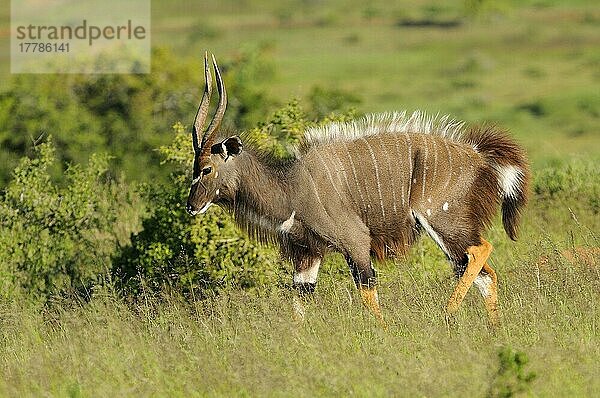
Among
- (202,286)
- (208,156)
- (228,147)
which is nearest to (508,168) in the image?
(228,147)

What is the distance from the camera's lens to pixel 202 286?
8.76 meters

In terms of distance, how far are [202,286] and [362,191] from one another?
156 centimetres

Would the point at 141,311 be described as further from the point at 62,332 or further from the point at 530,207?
the point at 530,207

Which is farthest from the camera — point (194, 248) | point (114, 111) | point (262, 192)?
point (114, 111)

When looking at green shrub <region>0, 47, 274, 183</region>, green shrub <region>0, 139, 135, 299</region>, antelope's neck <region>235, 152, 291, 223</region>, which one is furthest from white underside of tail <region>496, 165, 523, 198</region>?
green shrub <region>0, 47, 274, 183</region>

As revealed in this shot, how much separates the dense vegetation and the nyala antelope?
Answer: 11.0 inches

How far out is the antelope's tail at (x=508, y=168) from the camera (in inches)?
315

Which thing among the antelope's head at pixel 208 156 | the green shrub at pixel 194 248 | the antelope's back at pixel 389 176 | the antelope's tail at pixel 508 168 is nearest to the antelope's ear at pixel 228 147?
the antelope's head at pixel 208 156

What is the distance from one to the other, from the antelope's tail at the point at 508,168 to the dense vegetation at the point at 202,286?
0.31 m

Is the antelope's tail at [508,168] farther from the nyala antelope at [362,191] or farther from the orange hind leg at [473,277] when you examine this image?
the orange hind leg at [473,277]

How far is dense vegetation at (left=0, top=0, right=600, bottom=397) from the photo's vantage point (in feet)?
19.9

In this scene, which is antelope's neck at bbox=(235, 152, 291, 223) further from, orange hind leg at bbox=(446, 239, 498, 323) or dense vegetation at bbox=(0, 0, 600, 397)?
orange hind leg at bbox=(446, 239, 498, 323)

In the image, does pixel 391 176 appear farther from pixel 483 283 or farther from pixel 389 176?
pixel 483 283

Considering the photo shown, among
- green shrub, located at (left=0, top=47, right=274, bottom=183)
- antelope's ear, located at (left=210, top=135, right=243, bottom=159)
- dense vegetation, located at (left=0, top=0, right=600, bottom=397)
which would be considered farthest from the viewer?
green shrub, located at (left=0, top=47, right=274, bottom=183)
